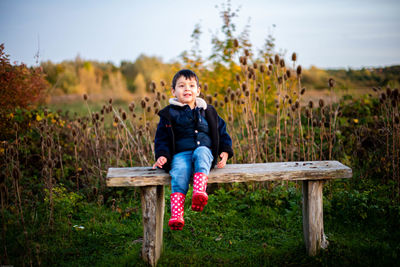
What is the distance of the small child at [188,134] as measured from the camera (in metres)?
2.83

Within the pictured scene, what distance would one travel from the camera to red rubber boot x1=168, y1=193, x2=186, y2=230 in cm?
256

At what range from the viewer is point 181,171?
2.71 meters

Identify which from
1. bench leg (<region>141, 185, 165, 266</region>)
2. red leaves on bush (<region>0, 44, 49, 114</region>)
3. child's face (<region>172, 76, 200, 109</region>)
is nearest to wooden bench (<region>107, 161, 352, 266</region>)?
bench leg (<region>141, 185, 165, 266</region>)

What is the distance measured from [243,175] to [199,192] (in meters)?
0.43

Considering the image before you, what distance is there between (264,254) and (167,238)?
3.40 ft

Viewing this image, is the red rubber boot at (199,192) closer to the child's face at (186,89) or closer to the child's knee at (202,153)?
the child's knee at (202,153)

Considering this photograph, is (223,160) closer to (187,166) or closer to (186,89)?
(187,166)

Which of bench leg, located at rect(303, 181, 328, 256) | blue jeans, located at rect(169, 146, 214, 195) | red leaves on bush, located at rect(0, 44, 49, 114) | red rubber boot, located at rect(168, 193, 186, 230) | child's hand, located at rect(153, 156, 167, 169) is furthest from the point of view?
red leaves on bush, located at rect(0, 44, 49, 114)

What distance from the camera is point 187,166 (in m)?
2.78

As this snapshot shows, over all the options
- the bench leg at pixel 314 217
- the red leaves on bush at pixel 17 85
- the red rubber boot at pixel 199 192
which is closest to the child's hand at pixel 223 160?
the red rubber boot at pixel 199 192

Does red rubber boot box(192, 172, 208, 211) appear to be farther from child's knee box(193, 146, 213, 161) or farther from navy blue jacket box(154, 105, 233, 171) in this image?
navy blue jacket box(154, 105, 233, 171)

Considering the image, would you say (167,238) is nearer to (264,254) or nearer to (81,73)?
(264,254)

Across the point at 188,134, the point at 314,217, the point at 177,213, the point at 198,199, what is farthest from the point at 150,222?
the point at 314,217

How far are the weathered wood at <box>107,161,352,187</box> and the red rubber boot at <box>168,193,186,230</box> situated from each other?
0.16m
